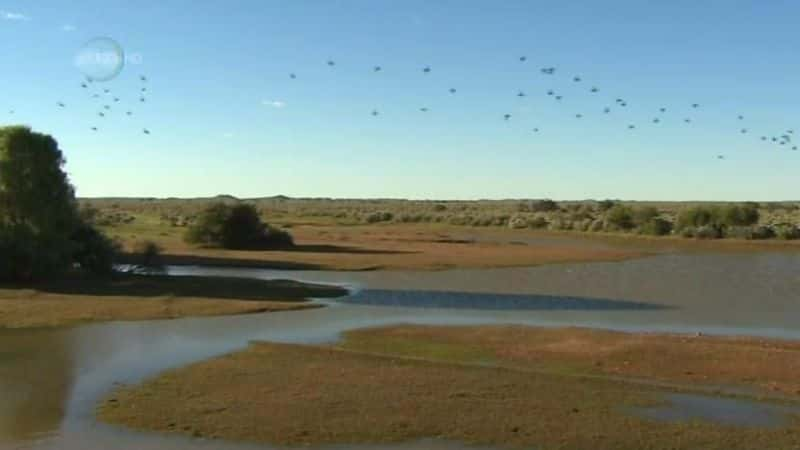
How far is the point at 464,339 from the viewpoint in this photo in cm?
3119

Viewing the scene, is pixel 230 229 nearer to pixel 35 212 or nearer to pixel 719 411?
pixel 35 212

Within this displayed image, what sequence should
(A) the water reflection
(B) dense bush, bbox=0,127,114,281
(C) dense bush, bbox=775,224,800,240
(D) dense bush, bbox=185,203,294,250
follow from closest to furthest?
1. (A) the water reflection
2. (B) dense bush, bbox=0,127,114,281
3. (D) dense bush, bbox=185,203,294,250
4. (C) dense bush, bbox=775,224,800,240

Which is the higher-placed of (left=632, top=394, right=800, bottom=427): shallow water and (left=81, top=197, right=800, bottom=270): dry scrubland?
(left=81, top=197, right=800, bottom=270): dry scrubland

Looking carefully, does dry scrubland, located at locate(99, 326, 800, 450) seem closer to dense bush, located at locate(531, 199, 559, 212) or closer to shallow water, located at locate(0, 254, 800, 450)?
shallow water, located at locate(0, 254, 800, 450)

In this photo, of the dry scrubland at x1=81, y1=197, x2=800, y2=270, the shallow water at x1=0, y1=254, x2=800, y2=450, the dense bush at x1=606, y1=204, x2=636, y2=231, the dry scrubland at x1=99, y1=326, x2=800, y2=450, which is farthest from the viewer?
the dense bush at x1=606, y1=204, x2=636, y2=231

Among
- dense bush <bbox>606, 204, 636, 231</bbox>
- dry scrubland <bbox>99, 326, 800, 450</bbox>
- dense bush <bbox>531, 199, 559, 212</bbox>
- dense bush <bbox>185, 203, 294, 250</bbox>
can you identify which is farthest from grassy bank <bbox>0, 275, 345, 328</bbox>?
dense bush <bbox>531, 199, 559, 212</bbox>

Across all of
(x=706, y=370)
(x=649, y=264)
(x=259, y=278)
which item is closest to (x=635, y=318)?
(x=706, y=370)

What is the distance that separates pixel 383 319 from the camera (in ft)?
120

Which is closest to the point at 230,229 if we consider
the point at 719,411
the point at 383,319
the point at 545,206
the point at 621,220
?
the point at 383,319

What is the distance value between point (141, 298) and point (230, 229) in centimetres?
3476

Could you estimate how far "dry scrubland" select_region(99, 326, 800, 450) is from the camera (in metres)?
18.9

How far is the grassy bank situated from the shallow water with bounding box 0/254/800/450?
170cm

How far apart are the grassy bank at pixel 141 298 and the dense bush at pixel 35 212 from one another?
1.42 m

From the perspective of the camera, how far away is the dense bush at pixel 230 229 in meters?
75.2
